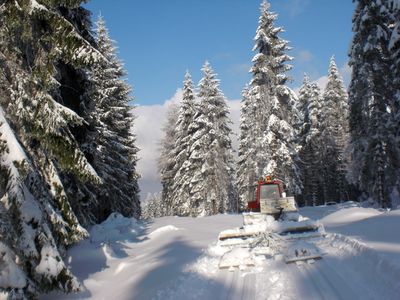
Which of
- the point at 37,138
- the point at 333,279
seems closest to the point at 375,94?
the point at 333,279

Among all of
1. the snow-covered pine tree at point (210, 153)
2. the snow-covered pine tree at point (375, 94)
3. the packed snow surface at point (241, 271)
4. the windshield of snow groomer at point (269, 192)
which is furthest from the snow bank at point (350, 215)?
the snow-covered pine tree at point (210, 153)

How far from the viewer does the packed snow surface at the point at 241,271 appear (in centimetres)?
735

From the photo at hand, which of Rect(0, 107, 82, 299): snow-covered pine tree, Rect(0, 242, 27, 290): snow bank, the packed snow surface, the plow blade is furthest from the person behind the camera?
the plow blade

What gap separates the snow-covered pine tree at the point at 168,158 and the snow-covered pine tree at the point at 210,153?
6604 mm

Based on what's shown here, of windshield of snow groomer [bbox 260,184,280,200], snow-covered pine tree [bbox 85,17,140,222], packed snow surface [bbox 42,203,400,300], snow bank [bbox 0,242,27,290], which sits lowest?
packed snow surface [bbox 42,203,400,300]

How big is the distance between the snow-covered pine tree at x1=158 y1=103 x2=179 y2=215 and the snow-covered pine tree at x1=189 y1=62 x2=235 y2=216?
21.7ft

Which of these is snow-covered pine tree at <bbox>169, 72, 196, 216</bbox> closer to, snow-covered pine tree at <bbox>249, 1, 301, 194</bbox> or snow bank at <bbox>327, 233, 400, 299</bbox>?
snow-covered pine tree at <bbox>249, 1, 301, 194</bbox>

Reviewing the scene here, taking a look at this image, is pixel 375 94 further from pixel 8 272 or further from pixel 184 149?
pixel 8 272

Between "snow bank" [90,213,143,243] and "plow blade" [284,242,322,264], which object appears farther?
"snow bank" [90,213,143,243]

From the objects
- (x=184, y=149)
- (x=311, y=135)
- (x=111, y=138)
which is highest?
(x=311, y=135)

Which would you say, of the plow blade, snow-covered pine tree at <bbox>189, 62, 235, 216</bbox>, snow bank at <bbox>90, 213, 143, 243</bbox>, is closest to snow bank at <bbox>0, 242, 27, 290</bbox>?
the plow blade

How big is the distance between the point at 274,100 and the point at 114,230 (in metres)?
16.6

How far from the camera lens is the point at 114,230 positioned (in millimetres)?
16641

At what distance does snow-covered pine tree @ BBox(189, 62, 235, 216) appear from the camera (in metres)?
35.4
